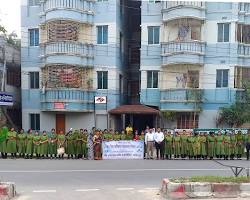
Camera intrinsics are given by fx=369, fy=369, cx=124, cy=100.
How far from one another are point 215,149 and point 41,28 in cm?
1610

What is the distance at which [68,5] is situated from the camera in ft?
85.3

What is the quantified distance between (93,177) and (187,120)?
596 inches

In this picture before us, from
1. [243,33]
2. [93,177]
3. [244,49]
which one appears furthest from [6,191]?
[243,33]

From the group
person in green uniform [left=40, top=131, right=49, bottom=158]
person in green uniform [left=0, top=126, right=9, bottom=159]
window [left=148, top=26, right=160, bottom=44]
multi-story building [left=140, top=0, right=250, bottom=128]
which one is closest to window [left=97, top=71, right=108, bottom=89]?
multi-story building [left=140, top=0, right=250, bottom=128]

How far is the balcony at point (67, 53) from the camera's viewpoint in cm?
2592

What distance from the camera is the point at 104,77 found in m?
27.0

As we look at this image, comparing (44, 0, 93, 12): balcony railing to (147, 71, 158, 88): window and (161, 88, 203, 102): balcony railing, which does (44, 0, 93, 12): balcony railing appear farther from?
(161, 88, 203, 102): balcony railing

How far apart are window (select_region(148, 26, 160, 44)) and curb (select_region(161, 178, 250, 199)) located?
1896 centimetres

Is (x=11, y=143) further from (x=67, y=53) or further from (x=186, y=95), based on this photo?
(x=186, y=95)

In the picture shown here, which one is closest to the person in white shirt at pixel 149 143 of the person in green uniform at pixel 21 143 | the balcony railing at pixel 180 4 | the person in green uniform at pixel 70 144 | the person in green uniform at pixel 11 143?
the person in green uniform at pixel 70 144

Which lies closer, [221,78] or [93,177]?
[93,177]

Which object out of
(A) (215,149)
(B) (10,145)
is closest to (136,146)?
(A) (215,149)

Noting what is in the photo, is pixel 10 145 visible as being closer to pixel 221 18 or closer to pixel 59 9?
pixel 59 9

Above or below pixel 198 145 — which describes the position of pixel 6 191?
above
